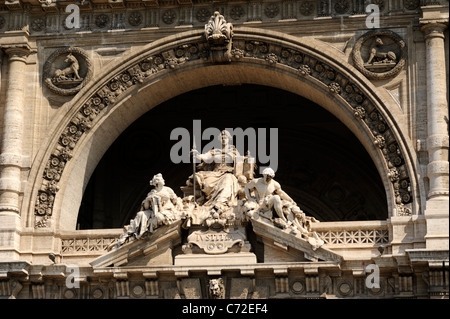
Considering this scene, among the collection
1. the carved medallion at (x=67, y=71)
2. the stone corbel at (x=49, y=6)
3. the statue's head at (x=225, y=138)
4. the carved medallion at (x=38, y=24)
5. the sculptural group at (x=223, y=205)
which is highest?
the stone corbel at (x=49, y=6)

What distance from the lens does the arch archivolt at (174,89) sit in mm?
24141

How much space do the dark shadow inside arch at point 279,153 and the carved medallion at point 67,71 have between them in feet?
14.2

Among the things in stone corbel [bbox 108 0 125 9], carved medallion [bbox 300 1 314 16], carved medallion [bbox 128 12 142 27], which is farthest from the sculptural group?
stone corbel [bbox 108 0 125 9]

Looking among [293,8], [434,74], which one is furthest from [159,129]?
[434,74]

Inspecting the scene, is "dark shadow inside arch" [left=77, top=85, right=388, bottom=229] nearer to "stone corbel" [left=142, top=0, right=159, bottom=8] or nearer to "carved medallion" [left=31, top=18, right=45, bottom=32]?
"stone corbel" [left=142, top=0, right=159, bottom=8]

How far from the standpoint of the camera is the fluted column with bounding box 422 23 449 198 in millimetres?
22891

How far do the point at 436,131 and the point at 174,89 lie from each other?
5.45 metres

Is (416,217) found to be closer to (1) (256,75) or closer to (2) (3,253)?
(1) (256,75)

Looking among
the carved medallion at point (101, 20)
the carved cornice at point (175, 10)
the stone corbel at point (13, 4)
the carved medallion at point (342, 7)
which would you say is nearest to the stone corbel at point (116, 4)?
the carved cornice at point (175, 10)

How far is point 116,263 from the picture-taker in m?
23.4

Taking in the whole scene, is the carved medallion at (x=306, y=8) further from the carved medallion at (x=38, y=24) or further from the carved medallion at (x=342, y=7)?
the carved medallion at (x=38, y=24)

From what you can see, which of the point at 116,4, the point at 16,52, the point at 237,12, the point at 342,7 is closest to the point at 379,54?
the point at 342,7

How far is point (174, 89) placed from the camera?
83.8 feet

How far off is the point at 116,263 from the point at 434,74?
6.80m
